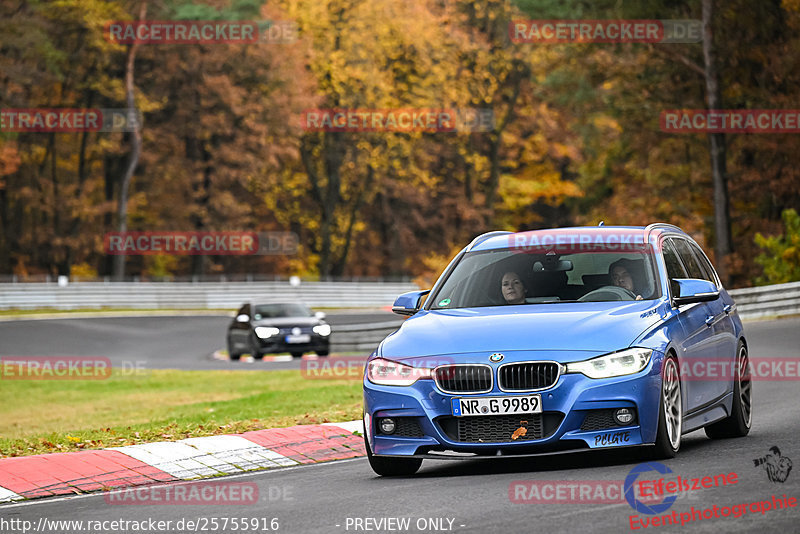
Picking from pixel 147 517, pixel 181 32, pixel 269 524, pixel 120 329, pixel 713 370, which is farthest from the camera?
pixel 181 32

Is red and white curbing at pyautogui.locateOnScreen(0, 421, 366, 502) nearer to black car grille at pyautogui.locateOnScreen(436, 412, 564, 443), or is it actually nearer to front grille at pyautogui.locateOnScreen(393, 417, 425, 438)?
front grille at pyautogui.locateOnScreen(393, 417, 425, 438)

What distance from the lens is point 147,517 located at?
27.6ft

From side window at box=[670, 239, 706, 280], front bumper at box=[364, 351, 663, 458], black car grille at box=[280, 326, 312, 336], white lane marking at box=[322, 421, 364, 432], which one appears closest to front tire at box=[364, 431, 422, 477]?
front bumper at box=[364, 351, 663, 458]

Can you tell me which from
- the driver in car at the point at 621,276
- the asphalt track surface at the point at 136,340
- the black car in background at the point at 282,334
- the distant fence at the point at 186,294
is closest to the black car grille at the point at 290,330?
the black car in background at the point at 282,334

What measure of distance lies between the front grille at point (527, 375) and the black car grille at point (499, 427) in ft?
0.62

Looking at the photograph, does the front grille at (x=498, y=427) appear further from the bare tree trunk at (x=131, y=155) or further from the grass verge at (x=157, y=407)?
the bare tree trunk at (x=131, y=155)

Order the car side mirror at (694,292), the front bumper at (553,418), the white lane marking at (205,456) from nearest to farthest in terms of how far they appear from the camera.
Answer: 1. the front bumper at (553,418)
2. the car side mirror at (694,292)
3. the white lane marking at (205,456)

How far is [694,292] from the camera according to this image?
394 inches

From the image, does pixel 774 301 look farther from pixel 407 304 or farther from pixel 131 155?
pixel 131 155

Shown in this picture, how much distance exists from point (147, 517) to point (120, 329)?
3969 centimetres

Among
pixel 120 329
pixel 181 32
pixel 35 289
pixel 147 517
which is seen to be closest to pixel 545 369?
pixel 147 517

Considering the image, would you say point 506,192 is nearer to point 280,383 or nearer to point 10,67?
point 10,67

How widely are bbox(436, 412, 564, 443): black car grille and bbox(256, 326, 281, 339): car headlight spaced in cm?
2402

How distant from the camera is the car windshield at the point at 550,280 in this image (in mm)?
10227
